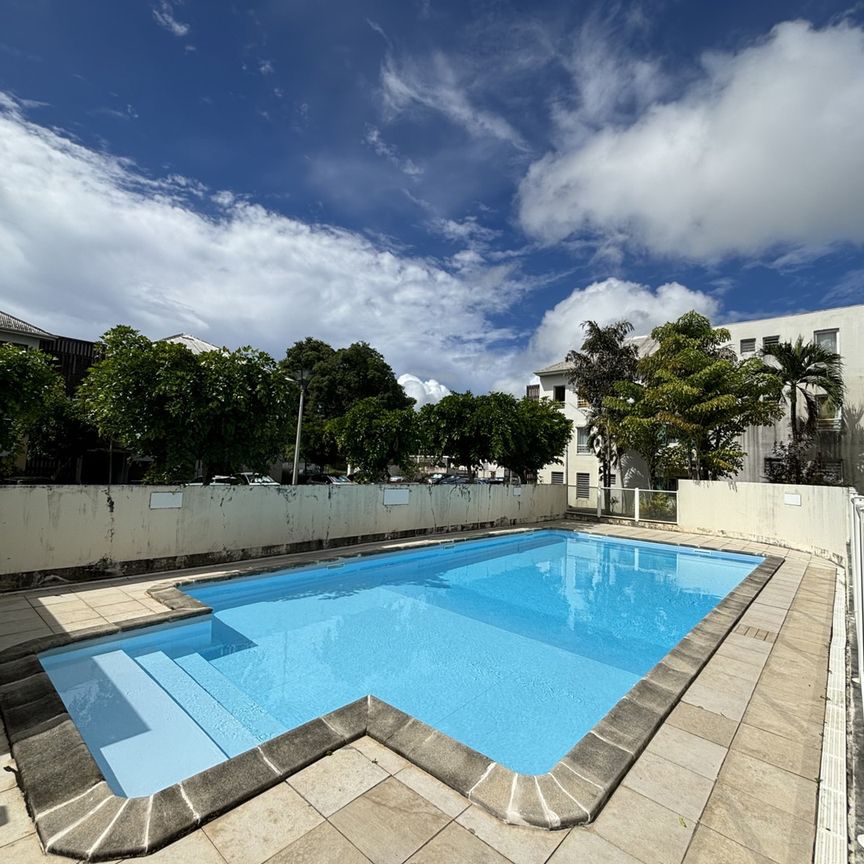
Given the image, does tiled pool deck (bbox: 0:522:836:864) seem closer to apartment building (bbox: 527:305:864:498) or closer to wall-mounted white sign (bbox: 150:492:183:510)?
wall-mounted white sign (bbox: 150:492:183:510)

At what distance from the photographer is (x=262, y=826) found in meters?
2.42

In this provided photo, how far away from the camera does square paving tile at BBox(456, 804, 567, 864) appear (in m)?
2.30

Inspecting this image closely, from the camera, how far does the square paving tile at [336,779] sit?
2641 mm

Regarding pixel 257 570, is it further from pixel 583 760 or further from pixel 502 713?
pixel 583 760

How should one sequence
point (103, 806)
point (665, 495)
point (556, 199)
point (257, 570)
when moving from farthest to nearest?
point (665, 495), point (556, 199), point (257, 570), point (103, 806)

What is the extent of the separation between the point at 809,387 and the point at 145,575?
26.4 m

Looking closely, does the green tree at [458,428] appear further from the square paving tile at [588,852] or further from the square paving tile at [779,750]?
the square paving tile at [588,852]

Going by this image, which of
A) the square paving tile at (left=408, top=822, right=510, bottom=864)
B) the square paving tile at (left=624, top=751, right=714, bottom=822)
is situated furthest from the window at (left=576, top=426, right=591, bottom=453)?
the square paving tile at (left=408, top=822, right=510, bottom=864)

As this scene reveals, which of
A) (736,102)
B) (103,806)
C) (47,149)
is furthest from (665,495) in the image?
(47,149)

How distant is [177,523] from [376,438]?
7.74m

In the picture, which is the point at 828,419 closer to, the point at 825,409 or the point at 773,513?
the point at 825,409

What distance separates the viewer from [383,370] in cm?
3750

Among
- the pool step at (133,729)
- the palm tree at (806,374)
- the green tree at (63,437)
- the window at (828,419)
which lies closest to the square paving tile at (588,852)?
the pool step at (133,729)

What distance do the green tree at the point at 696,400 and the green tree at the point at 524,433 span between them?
254cm
